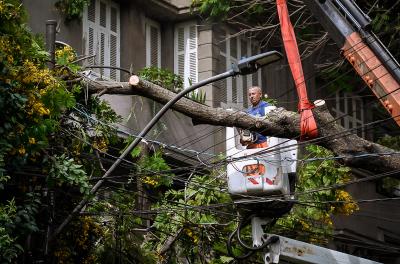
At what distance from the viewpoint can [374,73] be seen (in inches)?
547

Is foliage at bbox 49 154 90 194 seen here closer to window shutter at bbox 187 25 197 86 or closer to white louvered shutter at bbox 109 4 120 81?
white louvered shutter at bbox 109 4 120 81

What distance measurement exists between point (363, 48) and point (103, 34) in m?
7.09

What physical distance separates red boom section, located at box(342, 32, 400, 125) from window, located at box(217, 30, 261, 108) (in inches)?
284

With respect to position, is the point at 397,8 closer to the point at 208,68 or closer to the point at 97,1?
the point at 208,68

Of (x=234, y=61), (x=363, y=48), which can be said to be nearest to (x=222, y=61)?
(x=234, y=61)

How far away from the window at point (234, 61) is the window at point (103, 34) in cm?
232

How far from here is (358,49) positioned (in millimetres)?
14141

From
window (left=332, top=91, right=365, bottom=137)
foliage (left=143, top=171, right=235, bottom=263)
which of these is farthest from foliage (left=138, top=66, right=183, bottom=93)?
window (left=332, top=91, right=365, bottom=137)

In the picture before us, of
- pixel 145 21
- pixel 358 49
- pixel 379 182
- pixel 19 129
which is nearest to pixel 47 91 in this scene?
pixel 19 129

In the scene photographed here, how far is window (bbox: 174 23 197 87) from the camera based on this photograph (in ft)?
71.1

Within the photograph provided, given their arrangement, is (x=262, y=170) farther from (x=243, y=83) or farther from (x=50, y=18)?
(x=243, y=83)

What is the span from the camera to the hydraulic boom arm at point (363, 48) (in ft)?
45.1

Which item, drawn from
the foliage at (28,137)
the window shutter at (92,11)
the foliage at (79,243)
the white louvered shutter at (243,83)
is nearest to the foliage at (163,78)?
the window shutter at (92,11)

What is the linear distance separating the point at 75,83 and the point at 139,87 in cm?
123
